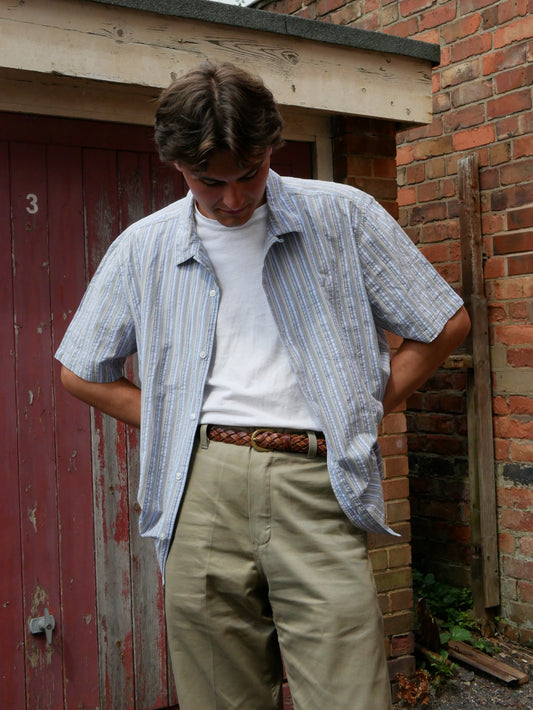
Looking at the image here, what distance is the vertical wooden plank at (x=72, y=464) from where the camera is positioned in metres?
3.32

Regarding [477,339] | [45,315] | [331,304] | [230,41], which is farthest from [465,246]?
[331,304]

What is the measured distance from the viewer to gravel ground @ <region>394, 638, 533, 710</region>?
397 centimetres

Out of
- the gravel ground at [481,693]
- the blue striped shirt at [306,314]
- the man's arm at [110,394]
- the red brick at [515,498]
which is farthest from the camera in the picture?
the red brick at [515,498]

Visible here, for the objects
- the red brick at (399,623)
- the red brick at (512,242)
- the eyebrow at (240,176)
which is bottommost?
the red brick at (399,623)

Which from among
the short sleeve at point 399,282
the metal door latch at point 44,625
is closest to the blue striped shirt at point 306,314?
the short sleeve at point 399,282

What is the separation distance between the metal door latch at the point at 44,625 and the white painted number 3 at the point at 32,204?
5.09 feet

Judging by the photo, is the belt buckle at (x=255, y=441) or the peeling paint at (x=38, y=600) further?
the peeling paint at (x=38, y=600)

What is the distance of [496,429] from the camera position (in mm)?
4648

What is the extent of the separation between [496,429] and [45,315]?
101 inches

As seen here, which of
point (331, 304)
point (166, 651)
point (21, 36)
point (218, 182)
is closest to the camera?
point (218, 182)

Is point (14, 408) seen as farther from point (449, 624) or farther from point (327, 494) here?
point (449, 624)

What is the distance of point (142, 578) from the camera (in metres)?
3.54

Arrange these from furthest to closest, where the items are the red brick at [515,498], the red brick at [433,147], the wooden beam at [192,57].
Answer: the red brick at [433,147], the red brick at [515,498], the wooden beam at [192,57]

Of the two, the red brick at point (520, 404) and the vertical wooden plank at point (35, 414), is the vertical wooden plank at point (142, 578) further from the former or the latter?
the red brick at point (520, 404)
